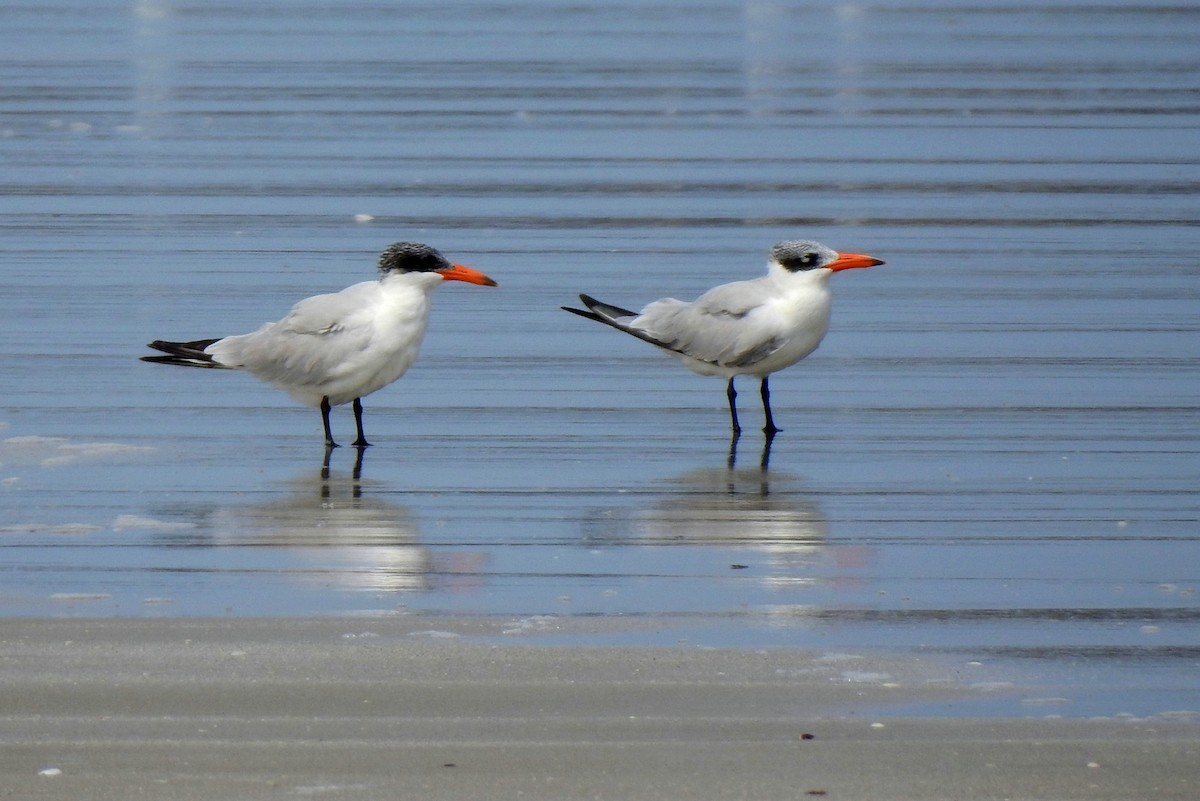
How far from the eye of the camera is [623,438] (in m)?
6.41

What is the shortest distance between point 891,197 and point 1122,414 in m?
4.07

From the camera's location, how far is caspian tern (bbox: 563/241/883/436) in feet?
21.7

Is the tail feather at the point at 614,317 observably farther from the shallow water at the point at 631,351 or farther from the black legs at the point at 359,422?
the black legs at the point at 359,422

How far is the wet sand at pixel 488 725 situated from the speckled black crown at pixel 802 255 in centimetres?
255

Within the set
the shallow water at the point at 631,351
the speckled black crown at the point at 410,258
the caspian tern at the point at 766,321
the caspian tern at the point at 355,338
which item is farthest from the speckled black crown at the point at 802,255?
the speckled black crown at the point at 410,258

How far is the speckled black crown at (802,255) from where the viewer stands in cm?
670

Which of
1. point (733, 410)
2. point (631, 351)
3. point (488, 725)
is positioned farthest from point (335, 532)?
point (631, 351)

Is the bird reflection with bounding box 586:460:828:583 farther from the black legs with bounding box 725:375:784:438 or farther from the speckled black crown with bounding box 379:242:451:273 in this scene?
the speckled black crown with bounding box 379:242:451:273

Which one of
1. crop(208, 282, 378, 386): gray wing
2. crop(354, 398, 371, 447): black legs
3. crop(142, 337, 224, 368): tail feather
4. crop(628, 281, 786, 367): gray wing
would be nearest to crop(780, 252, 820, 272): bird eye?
crop(628, 281, 786, 367): gray wing

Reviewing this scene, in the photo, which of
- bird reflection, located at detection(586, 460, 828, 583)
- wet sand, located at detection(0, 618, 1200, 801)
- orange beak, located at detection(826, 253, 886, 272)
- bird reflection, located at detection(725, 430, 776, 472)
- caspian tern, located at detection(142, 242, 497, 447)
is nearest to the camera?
wet sand, located at detection(0, 618, 1200, 801)

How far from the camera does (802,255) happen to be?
22.0 feet

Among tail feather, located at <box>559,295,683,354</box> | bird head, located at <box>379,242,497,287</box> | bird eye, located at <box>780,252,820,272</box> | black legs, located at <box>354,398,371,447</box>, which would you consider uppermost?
bird head, located at <box>379,242,497,287</box>

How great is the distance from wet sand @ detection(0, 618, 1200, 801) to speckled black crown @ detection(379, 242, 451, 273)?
2086 mm

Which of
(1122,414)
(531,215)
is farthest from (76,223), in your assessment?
(1122,414)
